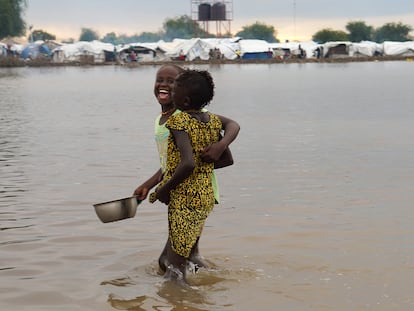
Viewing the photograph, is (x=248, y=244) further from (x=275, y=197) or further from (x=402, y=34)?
(x=402, y=34)

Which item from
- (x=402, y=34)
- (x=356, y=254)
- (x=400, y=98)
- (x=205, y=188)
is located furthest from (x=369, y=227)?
(x=402, y=34)

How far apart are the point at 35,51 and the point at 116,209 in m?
81.0

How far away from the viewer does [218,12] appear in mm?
101625

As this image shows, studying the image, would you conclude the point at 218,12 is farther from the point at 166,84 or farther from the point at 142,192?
the point at 142,192

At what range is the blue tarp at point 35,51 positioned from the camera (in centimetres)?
8044

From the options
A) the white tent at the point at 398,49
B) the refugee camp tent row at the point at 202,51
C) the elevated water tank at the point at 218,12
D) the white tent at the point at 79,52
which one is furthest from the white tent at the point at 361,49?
the elevated water tank at the point at 218,12

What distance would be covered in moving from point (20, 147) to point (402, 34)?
370 feet

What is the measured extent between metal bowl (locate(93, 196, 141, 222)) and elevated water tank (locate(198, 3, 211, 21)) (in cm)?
9850

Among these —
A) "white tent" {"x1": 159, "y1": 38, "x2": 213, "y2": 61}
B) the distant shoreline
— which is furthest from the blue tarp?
"white tent" {"x1": 159, "y1": 38, "x2": 213, "y2": 61}

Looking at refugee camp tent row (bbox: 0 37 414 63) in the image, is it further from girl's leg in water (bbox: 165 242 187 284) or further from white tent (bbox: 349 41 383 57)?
girl's leg in water (bbox: 165 242 187 284)

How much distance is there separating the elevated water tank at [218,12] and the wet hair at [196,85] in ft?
324

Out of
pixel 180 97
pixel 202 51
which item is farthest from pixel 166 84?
pixel 202 51

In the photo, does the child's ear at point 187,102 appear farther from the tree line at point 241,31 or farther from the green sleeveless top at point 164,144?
the tree line at point 241,31

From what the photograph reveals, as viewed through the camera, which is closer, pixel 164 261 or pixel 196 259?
pixel 164 261
